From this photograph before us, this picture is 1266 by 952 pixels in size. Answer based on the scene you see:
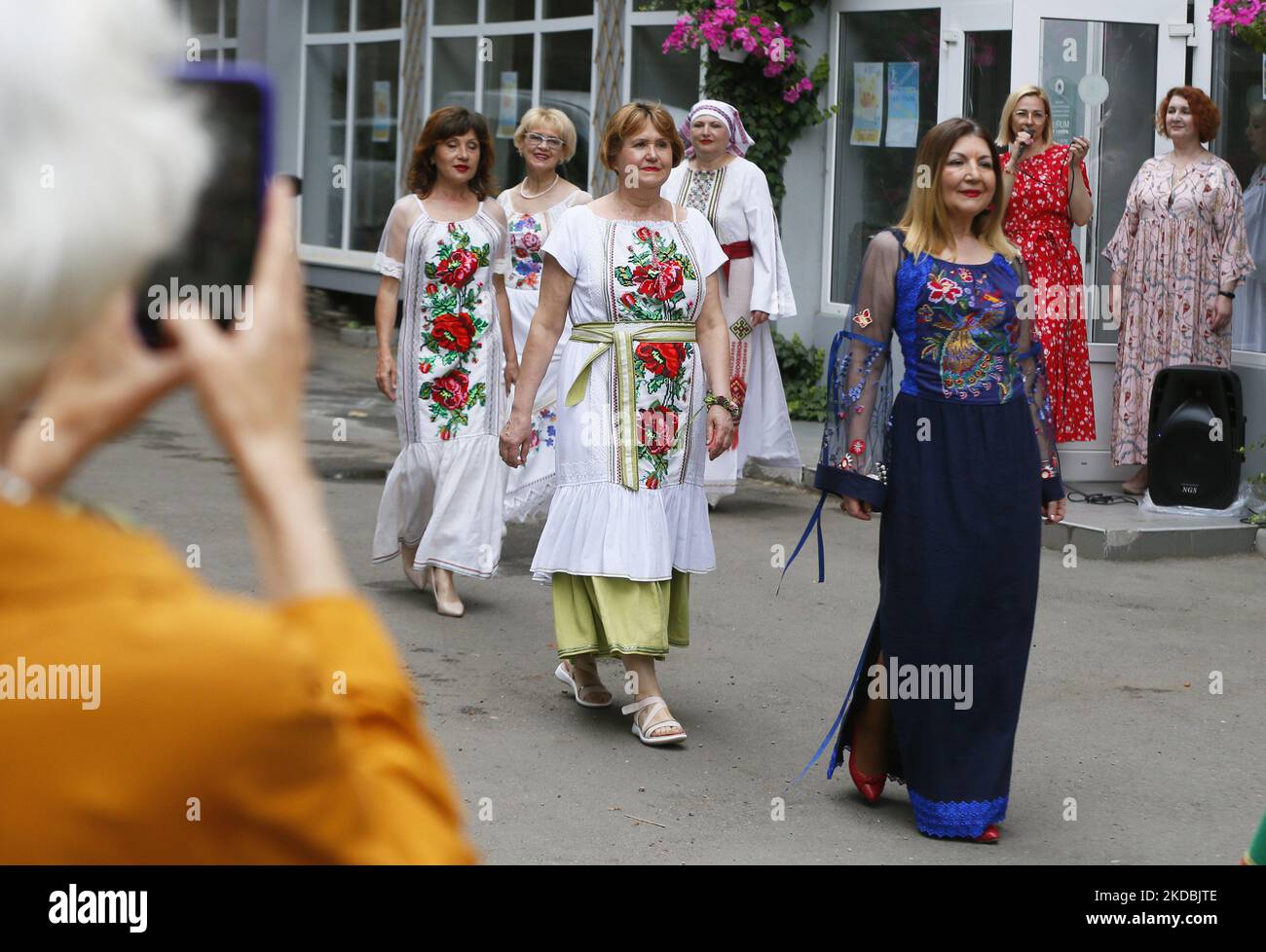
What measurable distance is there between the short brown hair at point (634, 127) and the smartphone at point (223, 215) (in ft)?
15.1

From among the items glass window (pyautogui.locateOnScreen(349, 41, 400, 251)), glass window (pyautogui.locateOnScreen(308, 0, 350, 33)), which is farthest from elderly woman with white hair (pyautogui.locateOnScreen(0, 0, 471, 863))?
glass window (pyautogui.locateOnScreen(308, 0, 350, 33))

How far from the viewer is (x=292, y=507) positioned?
1.24m

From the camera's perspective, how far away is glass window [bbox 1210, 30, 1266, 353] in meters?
10.1

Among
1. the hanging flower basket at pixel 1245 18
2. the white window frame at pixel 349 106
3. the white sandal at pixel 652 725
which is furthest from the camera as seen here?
the white window frame at pixel 349 106

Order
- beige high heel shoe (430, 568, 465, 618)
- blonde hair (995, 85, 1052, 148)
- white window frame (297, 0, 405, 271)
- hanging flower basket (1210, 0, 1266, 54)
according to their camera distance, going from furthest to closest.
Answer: white window frame (297, 0, 405, 271), blonde hair (995, 85, 1052, 148), hanging flower basket (1210, 0, 1266, 54), beige high heel shoe (430, 568, 465, 618)

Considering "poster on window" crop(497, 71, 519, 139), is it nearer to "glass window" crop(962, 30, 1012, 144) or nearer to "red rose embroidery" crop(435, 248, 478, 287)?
"glass window" crop(962, 30, 1012, 144)

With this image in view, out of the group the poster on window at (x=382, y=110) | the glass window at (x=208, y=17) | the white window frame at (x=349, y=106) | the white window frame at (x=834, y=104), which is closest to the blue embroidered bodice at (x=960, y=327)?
the white window frame at (x=834, y=104)

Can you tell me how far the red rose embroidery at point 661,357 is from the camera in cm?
575

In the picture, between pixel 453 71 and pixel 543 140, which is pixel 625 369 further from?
pixel 453 71

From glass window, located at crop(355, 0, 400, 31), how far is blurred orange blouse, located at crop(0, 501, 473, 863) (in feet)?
60.3

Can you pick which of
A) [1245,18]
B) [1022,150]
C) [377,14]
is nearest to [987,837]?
[1245,18]

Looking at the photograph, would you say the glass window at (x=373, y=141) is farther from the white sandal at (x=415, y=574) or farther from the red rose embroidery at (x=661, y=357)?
the red rose embroidery at (x=661, y=357)

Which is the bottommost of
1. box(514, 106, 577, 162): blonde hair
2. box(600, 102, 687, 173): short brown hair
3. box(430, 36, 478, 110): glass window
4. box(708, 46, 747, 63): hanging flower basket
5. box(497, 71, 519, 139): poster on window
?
box(600, 102, 687, 173): short brown hair

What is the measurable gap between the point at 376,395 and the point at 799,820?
10020 mm
